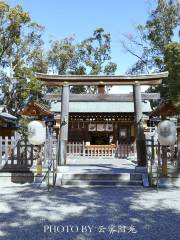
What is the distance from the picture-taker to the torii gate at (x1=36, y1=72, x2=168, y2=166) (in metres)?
12.0

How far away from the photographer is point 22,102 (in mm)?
36094

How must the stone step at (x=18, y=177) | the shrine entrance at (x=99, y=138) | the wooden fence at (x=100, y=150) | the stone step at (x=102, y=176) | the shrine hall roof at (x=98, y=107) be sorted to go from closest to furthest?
the stone step at (x=102, y=176), the stone step at (x=18, y=177), the wooden fence at (x=100, y=150), the shrine hall roof at (x=98, y=107), the shrine entrance at (x=99, y=138)

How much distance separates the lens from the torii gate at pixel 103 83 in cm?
1202

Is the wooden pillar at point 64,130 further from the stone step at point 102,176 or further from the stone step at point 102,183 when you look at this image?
the stone step at point 102,183

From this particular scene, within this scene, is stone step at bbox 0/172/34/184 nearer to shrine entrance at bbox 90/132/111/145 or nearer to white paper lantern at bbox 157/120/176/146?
white paper lantern at bbox 157/120/176/146

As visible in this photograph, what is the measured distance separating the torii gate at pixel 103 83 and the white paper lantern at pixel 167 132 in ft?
4.89

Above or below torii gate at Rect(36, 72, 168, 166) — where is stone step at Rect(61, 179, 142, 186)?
below

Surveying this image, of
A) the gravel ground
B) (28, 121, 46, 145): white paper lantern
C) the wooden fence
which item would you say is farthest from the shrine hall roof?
the gravel ground

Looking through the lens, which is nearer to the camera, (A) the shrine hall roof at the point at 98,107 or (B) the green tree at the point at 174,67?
(B) the green tree at the point at 174,67

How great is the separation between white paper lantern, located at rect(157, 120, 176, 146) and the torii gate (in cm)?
149

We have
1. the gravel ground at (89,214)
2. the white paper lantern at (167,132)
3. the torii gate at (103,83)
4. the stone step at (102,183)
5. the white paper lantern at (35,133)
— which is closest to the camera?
the gravel ground at (89,214)

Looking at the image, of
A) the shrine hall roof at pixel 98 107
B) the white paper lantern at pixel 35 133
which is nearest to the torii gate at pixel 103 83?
the white paper lantern at pixel 35 133

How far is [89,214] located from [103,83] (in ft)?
22.5

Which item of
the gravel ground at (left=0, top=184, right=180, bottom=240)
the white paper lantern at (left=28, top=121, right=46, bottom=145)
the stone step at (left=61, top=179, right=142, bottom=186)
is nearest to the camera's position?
the gravel ground at (left=0, top=184, right=180, bottom=240)
